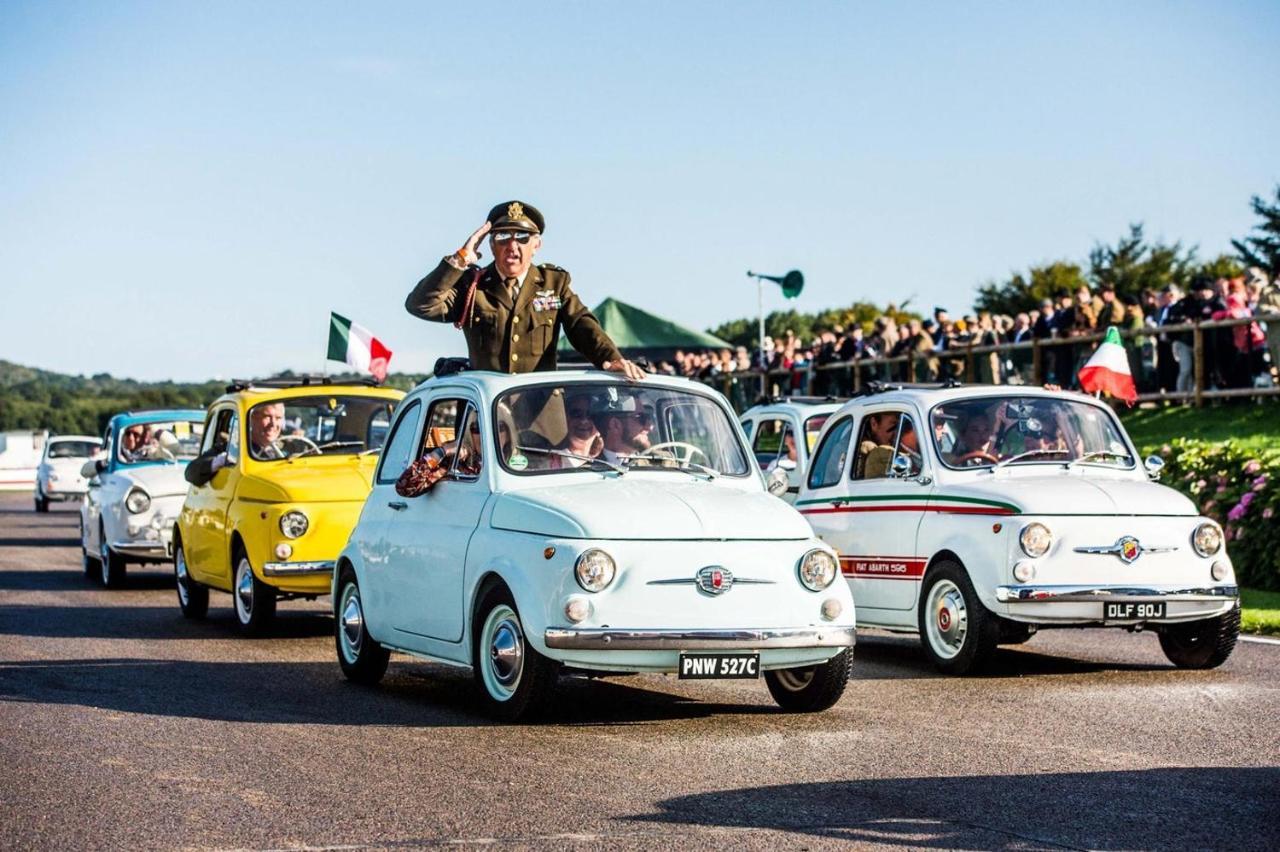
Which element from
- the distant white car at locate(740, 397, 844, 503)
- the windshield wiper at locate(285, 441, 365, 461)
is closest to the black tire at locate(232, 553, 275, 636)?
the windshield wiper at locate(285, 441, 365, 461)

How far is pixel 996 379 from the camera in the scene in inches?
1113

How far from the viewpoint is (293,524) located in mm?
14852

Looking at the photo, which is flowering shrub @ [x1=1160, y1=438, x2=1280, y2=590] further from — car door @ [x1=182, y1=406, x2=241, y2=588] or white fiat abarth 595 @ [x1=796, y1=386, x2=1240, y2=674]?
car door @ [x1=182, y1=406, x2=241, y2=588]

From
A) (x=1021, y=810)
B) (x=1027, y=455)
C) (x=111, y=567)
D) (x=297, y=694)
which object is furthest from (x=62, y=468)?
(x=1021, y=810)

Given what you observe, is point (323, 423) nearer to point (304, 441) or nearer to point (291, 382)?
point (304, 441)

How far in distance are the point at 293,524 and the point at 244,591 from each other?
769 millimetres

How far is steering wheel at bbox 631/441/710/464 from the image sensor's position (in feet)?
35.6

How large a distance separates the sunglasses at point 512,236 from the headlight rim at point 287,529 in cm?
392

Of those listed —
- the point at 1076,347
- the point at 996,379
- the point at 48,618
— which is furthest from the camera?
the point at 996,379

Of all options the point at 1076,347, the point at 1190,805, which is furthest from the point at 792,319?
the point at 1190,805

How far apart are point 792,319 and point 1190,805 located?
109302 millimetres

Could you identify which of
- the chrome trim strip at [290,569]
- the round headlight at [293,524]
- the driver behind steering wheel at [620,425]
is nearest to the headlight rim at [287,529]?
the round headlight at [293,524]

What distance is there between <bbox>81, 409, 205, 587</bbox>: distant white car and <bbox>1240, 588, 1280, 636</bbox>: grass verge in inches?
377

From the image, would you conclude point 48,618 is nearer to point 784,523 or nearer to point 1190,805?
point 784,523
